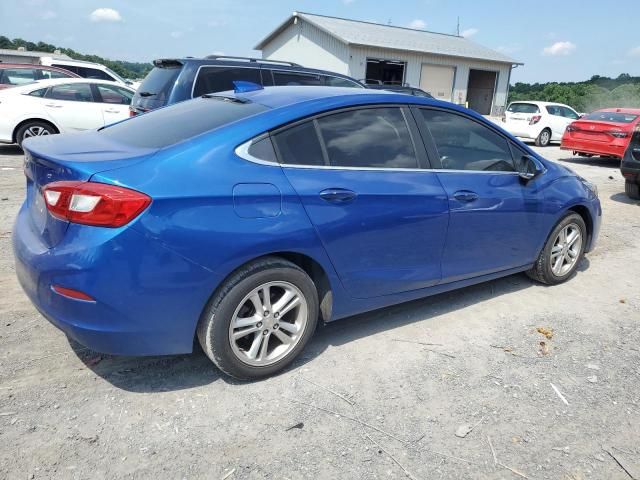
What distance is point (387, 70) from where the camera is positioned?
101 ft

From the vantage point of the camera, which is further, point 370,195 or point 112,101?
point 112,101

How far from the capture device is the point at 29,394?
2.79 m

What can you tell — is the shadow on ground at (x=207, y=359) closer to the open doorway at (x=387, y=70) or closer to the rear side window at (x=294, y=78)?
the rear side window at (x=294, y=78)

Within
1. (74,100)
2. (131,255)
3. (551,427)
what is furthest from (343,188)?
(74,100)

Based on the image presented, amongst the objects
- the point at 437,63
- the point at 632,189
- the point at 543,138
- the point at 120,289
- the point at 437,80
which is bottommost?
the point at 543,138

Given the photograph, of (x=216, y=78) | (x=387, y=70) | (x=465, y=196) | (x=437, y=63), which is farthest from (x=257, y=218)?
(x=387, y=70)

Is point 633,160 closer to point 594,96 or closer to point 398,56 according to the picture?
point 398,56

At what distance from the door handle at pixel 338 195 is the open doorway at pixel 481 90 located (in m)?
32.5

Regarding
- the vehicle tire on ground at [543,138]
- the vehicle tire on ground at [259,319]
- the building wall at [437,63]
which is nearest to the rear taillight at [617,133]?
the vehicle tire on ground at [543,138]

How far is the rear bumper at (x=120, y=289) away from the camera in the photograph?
243 cm

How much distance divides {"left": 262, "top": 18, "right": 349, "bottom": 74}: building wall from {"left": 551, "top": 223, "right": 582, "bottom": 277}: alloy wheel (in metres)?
23.5

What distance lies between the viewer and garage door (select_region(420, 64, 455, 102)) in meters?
29.1

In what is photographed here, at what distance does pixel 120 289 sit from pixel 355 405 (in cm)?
138

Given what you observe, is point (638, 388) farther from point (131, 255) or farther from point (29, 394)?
point (29, 394)
